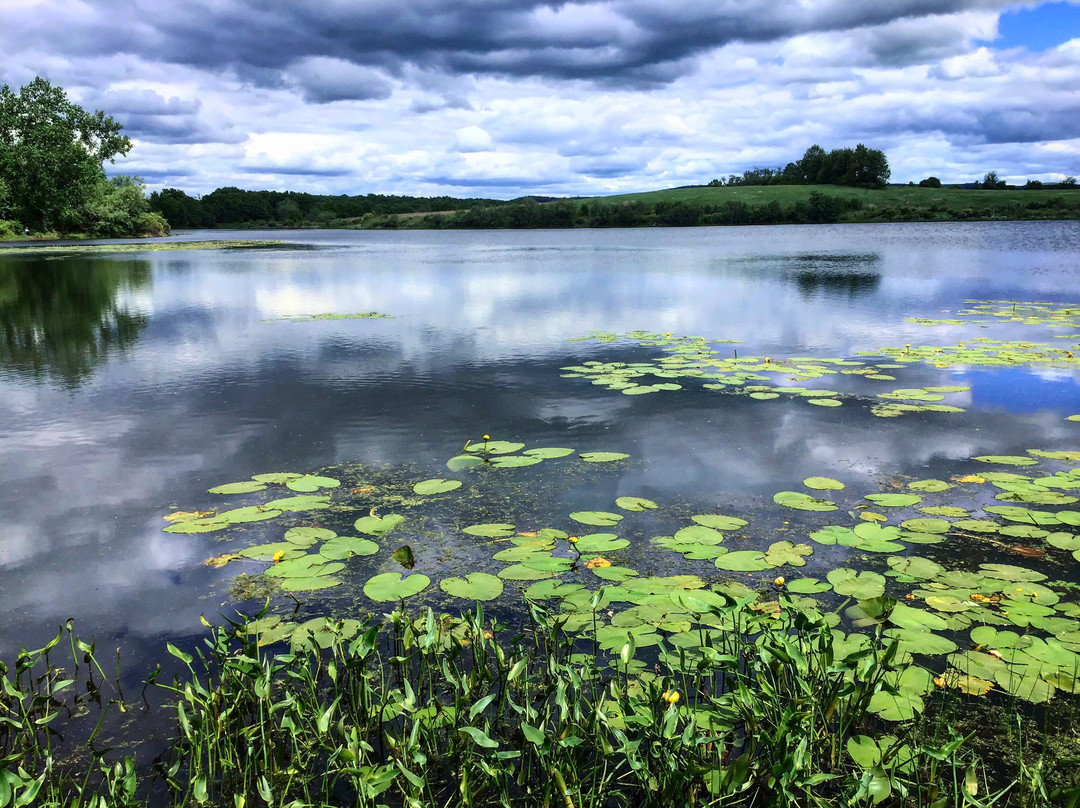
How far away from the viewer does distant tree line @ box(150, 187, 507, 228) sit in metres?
115

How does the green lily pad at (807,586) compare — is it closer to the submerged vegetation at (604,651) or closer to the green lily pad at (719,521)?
the submerged vegetation at (604,651)

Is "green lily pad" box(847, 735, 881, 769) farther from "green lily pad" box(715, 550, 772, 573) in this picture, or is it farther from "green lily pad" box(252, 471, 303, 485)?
"green lily pad" box(252, 471, 303, 485)

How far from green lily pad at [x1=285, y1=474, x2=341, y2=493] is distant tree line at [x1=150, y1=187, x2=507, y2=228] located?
114926 mm

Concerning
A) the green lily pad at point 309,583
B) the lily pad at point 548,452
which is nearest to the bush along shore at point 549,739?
the green lily pad at point 309,583

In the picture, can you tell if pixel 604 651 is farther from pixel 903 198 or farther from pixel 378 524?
pixel 903 198

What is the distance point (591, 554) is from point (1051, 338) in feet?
34.9

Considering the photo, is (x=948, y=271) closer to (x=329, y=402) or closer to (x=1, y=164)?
(x=329, y=402)

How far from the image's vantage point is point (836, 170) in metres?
99.9

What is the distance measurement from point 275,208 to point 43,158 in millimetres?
78552

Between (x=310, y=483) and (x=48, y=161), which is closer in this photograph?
(x=310, y=483)

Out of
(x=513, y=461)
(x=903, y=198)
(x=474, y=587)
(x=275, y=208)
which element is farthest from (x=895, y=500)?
(x=275, y=208)

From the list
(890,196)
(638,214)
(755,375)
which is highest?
(890,196)

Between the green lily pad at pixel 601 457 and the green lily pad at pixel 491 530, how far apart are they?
1.42 metres

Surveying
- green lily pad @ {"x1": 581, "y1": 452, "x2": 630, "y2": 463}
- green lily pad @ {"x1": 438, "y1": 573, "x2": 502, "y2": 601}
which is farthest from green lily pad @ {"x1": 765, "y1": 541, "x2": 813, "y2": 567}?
green lily pad @ {"x1": 581, "y1": 452, "x2": 630, "y2": 463}
